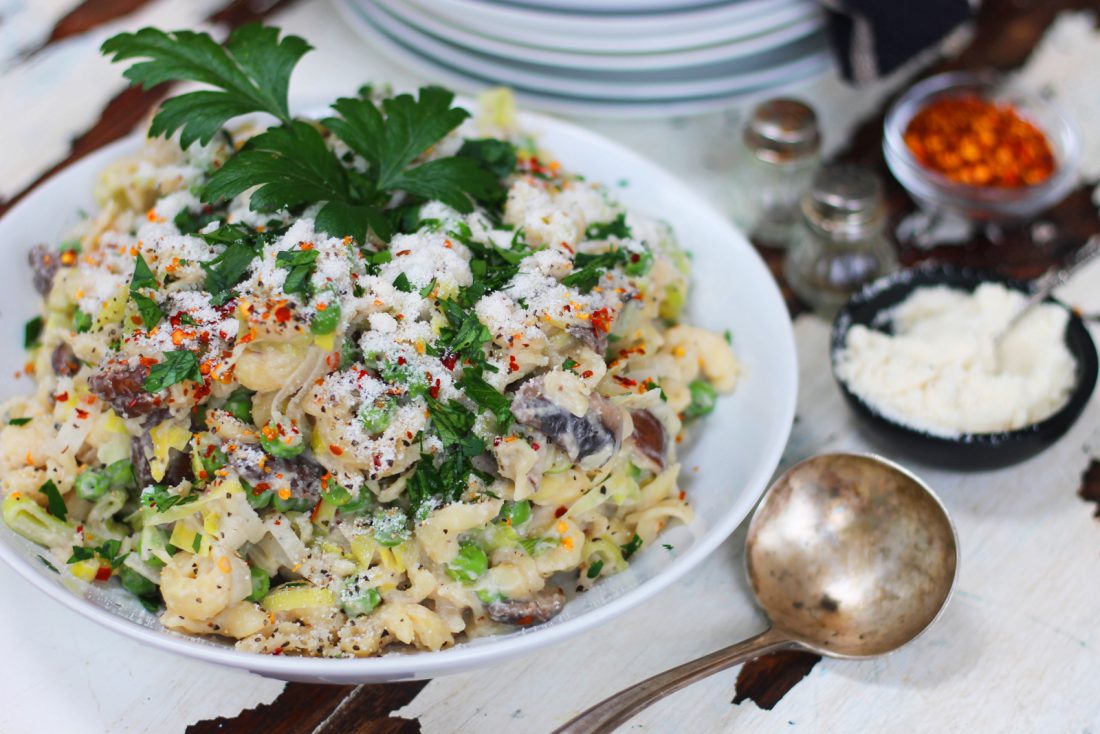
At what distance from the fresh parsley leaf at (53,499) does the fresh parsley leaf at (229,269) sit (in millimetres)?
588

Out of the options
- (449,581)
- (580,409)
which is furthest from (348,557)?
(580,409)

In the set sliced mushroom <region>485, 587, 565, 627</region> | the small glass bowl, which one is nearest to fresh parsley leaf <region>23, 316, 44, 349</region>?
sliced mushroom <region>485, 587, 565, 627</region>

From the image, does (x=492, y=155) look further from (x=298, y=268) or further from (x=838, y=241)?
(x=838, y=241)

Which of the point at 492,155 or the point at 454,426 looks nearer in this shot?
the point at 454,426

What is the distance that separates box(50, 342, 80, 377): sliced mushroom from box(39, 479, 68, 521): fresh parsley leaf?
0.34m

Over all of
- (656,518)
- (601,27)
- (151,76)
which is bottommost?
(656,518)

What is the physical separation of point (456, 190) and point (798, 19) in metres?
1.78

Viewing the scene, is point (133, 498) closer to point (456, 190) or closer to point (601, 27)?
point (456, 190)

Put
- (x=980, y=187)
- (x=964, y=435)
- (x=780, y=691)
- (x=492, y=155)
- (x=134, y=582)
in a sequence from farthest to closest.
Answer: (x=980, y=187) < (x=492, y=155) < (x=964, y=435) < (x=780, y=691) < (x=134, y=582)

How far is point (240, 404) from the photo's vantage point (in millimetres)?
2357

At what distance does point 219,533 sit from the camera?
7.38 feet

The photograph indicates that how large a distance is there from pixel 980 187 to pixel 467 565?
2275 millimetres

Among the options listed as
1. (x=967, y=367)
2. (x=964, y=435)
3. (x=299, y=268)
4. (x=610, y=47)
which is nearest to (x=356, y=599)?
(x=299, y=268)

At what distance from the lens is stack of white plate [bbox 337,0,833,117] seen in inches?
140
